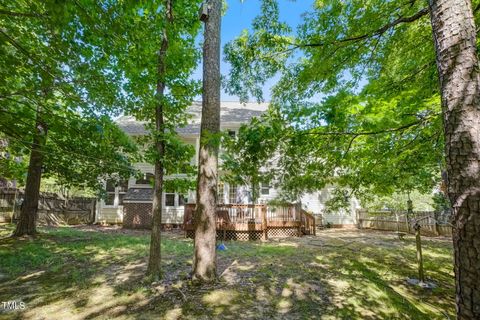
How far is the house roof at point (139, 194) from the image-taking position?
572 inches

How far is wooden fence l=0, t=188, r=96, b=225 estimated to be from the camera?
13.7 metres

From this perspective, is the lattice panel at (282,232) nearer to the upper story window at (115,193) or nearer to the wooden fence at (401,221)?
the wooden fence at (401,221)

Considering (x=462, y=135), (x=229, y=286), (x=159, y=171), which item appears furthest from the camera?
(x=159, y=171)

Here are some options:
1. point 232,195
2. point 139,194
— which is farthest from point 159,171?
point 232,195

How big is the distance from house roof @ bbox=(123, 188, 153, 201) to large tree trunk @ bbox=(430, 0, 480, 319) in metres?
14.4

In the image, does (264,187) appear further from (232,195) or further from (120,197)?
(120,197)

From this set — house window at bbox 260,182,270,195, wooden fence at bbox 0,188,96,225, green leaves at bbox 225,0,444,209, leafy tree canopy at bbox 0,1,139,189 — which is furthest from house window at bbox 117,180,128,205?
green leaves at bbox 225,0,444,209

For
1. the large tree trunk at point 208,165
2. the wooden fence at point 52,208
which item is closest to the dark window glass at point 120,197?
the wooden fence at point 52,208

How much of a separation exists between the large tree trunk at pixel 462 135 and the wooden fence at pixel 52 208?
708 inches

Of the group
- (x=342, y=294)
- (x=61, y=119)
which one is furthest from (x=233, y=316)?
(x=61, y=119)

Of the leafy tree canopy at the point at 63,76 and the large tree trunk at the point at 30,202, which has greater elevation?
the leafy tree canopy at the point at 63,76

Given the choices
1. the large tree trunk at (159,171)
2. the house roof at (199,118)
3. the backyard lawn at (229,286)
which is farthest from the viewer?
the house roof at (199,118)

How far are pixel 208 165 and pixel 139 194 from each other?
11098mm

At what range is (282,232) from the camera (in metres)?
12.4
